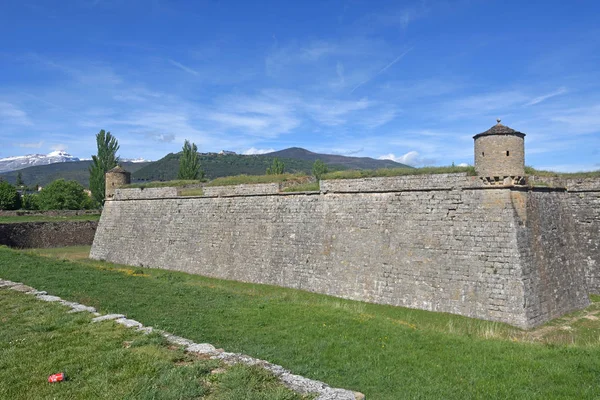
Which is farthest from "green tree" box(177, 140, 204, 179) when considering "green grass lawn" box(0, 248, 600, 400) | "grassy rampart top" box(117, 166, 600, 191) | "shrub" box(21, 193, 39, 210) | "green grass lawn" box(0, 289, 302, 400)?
"green grass lawn" box(0, 289, 302, 400)

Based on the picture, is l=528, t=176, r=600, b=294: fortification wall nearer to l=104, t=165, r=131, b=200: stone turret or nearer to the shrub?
l=104, t=165, r=131, b=200: stone turret

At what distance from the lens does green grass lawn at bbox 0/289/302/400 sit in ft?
15.5

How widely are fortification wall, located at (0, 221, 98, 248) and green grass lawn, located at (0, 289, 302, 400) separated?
29.6 m

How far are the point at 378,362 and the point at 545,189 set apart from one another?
392 inches

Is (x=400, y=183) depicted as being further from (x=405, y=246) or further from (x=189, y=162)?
(x=189, y=162)

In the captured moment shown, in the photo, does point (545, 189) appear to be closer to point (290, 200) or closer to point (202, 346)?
point (290, 200)

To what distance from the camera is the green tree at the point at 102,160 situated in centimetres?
4231

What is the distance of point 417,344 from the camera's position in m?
7.95

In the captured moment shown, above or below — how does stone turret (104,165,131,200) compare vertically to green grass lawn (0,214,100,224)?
above

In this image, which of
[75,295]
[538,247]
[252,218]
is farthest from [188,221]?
[538,247]

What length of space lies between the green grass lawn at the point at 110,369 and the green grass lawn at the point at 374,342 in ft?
4.47

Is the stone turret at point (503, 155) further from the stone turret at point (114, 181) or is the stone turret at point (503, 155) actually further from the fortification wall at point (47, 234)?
the fortification wall at point (47, 234)

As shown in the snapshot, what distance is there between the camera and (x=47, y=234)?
112ft

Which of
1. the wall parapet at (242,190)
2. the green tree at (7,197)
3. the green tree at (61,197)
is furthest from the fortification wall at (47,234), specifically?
the wall parapet at (242,190)
